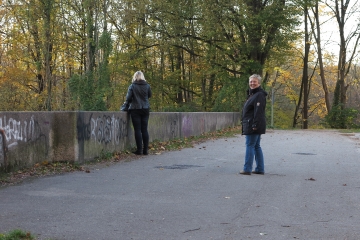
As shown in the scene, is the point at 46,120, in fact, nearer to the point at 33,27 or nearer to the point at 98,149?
the point at 98,149

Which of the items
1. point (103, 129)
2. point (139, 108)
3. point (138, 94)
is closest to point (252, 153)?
point (103, 129)

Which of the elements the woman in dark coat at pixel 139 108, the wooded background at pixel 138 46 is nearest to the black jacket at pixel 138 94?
the woman in dark coat at pixel 139 108

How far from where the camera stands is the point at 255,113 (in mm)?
8648

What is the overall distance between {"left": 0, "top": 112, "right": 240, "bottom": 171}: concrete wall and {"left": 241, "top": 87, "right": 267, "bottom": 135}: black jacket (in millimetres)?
3063

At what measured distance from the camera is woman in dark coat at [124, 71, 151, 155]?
1152 cm

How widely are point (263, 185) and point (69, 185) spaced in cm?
285

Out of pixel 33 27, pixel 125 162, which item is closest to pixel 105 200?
pixel 125 162

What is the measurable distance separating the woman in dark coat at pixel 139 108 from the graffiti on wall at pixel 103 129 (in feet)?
1.21

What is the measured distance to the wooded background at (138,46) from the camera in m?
29.7

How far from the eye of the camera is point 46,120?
891 centimetres

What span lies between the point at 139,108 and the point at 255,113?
11.8 feet

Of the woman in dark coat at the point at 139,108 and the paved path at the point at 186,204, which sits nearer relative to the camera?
the paved path at the point at 186,204

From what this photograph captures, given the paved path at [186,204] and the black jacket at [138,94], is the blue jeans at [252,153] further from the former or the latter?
the black jacket at [138,94]

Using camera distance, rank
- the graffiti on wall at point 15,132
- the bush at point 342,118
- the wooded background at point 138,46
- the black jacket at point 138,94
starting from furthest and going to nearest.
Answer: the bush at point 342,118 < the wooded background at point 138,46 < the black jacket at point 138,94 < the graffiti on wall at point 15,132
